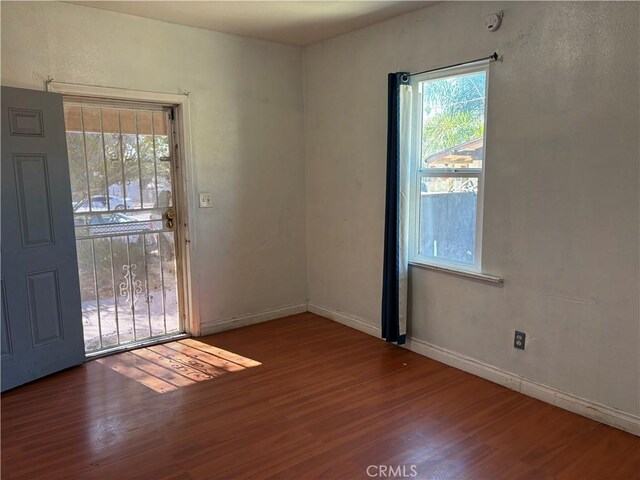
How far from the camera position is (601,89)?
8.37 ft

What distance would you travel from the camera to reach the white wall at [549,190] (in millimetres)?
2529

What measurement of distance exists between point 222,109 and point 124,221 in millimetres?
1274

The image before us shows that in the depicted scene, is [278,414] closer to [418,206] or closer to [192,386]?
[192,386]

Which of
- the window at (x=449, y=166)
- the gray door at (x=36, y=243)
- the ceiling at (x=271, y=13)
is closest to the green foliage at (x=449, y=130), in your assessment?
the window at (x=449, y=166)

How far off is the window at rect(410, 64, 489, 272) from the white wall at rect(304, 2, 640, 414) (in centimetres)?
11

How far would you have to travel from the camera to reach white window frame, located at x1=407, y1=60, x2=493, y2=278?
3209 millimetres

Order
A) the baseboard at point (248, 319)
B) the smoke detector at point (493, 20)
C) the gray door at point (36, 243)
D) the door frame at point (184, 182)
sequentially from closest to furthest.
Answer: the smoke detector at point (493, 20), the gray door at point (36, 243), the door frame at point (184, 182), the baseboard at point (248, 319)

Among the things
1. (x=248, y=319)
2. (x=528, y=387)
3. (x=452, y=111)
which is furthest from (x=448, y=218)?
(x=248, y=319)

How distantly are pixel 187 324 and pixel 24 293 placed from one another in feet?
4.52

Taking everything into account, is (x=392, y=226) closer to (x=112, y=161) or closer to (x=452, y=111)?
(x=452, y=111)

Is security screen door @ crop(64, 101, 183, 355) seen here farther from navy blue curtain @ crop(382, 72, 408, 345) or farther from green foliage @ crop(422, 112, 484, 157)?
green foliage @ crop(422, 112, 484, 157)

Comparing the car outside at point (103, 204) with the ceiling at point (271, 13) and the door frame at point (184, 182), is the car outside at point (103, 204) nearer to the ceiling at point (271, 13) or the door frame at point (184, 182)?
the door frame at point (184, 182)

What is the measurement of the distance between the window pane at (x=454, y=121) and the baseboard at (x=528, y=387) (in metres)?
1.39

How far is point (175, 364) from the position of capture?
3.60m
